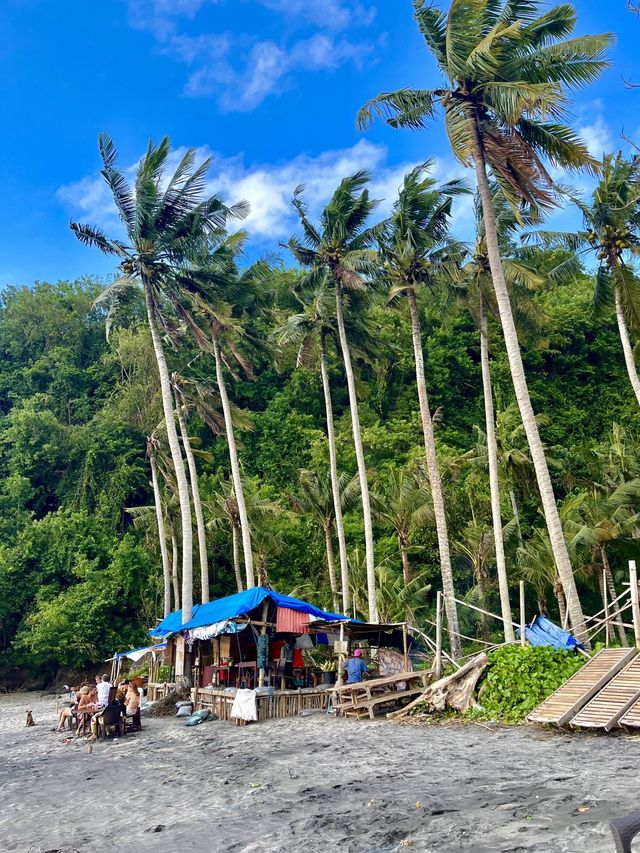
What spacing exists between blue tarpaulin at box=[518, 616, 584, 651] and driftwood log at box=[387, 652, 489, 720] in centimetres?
157

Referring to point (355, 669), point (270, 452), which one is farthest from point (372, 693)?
point (270, 452)

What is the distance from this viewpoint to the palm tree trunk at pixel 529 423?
14500 millimetres

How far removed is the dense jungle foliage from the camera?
32.1 m

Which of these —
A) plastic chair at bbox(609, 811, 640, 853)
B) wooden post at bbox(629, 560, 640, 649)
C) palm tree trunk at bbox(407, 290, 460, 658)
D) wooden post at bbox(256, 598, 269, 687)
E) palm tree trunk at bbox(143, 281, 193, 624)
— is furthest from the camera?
palm tree trunk at bbox(143, 281, 193, 624)

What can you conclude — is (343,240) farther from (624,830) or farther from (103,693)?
(624,830)

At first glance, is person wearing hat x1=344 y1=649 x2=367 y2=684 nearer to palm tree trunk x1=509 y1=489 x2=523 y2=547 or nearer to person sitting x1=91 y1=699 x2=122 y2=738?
person sitting x1=91 y1=699 x2=122 y2=738

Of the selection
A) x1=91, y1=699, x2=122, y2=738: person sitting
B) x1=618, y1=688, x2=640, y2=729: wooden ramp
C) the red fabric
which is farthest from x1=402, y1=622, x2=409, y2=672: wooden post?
x1=618, y1=688, x2=640, y2=729: wooden ramp

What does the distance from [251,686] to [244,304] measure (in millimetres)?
15693

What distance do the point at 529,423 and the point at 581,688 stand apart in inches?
248

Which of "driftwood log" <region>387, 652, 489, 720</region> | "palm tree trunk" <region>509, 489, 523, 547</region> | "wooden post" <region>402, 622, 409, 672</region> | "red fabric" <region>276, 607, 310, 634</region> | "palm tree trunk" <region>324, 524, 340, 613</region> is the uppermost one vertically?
"palm tree trunk" <region>509, 489, 523, 547</region>

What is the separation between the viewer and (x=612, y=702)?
1029 centimetres

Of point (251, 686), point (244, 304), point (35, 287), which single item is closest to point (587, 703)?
point (251, 686)

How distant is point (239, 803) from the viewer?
8.34 m

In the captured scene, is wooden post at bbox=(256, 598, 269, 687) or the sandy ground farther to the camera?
wooden post at bbox=(256, 598, 269, 687)
